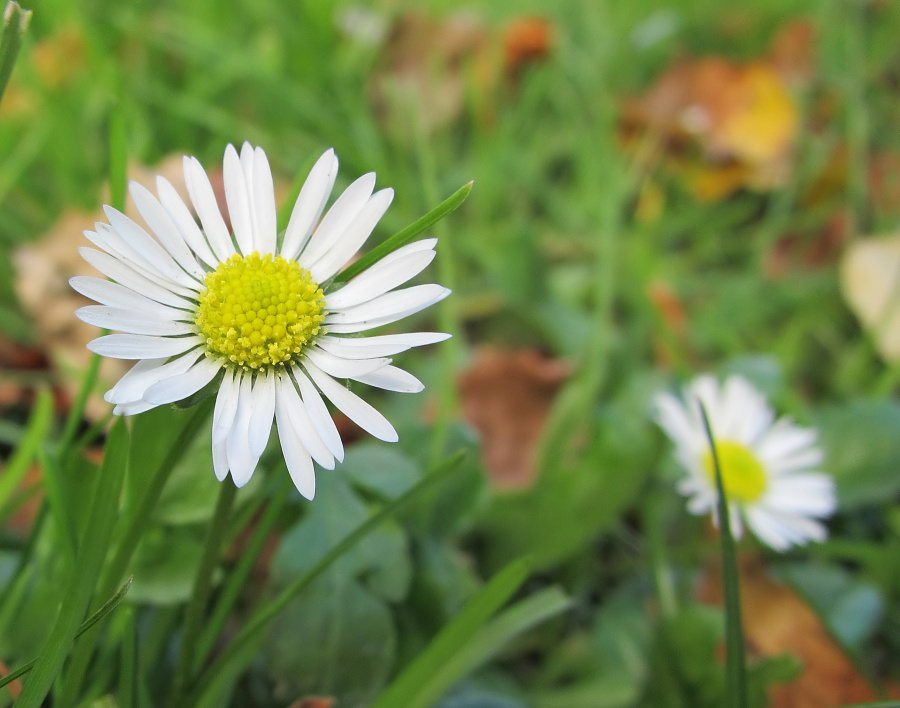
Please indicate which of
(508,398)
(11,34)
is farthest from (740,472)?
(11,34)

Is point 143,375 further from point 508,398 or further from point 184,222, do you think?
point 508,398

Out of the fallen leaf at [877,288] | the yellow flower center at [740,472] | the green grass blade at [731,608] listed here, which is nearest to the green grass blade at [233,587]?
the green grass blade at [731,608]

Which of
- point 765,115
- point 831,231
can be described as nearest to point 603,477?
point 831,231

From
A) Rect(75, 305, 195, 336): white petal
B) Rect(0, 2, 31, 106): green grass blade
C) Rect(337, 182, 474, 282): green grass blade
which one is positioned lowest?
Rect(75, 305, 195, 336): white petal

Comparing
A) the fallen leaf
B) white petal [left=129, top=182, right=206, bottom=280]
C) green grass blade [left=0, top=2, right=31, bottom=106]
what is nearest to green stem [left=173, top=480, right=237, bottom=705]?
white petal [left=129, top=182, right=206, bottom=280]

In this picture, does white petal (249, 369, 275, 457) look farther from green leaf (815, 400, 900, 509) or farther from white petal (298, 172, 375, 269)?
green leaf (815, 400, 900, 509)
